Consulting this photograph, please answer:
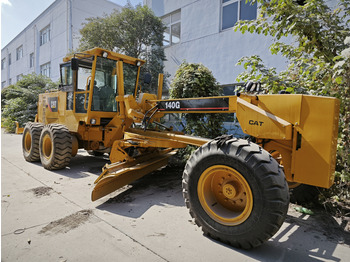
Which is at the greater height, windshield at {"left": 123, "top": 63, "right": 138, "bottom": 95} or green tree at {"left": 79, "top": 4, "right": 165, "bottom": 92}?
green tree at {"left": 79, "top": 4, "right": 165, "bottom": 92}

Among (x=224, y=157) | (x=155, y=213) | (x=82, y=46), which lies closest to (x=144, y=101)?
(x=155, y=213)

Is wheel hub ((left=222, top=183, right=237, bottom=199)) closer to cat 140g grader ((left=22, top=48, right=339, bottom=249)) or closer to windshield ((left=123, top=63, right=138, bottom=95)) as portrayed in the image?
cat 140g grader ((left=22, top=48, right=339, bottom=249))

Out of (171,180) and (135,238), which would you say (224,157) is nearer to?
(135,238)

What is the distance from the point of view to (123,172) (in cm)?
433

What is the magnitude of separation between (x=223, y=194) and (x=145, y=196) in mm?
1877

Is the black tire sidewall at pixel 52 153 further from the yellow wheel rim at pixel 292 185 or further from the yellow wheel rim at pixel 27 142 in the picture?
the yellow wheel rim at pixel 292 185

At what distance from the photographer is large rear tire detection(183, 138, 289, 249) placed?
97.2 inches

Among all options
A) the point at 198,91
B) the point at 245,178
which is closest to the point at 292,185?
the point at 245,178

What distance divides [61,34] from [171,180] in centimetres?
2007

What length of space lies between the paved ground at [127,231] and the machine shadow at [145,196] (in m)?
0.02

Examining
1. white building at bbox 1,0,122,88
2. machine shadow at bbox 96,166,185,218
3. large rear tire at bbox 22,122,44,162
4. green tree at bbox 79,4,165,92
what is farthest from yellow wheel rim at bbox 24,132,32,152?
white building at bbox 1,0,122,88

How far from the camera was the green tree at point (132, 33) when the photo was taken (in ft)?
37.5

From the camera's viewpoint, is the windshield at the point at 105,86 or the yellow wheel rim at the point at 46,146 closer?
the windshield at the point at 105,86

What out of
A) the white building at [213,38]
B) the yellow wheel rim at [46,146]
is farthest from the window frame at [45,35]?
the yellow wheel rim at [46,146]
